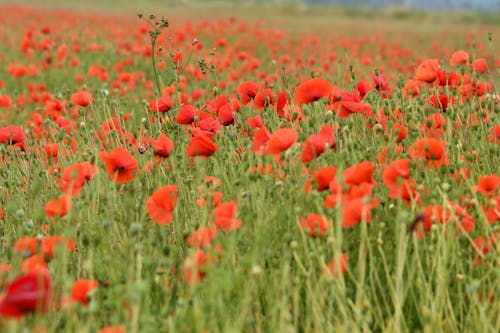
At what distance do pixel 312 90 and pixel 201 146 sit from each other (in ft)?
1.57

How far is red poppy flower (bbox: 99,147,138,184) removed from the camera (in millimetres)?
2209

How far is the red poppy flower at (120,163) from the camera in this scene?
2209 millimetres

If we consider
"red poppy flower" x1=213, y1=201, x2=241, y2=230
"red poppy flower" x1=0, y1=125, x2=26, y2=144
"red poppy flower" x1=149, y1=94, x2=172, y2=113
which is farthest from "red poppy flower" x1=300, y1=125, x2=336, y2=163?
"red poppy flower" x1=0, y1=125, x2=26, y2=144

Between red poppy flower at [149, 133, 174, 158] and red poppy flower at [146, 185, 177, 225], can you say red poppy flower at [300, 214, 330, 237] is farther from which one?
red poppy flower at [149, 133, 174, 158]

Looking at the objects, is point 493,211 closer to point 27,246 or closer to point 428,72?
point 428,72

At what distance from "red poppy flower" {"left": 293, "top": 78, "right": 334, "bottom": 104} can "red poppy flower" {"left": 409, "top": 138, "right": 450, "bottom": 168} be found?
1.33ft

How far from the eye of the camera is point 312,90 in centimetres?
247

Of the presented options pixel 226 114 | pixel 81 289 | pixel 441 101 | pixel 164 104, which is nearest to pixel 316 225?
pixel 81 289

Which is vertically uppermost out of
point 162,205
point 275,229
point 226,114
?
point 226,114

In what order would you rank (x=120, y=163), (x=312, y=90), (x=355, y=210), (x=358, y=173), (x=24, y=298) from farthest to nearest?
(x=312, y=90) < (x=120, y=163) < (x=358, y=173) < (x=355, y=210) < (x=24, y=298)

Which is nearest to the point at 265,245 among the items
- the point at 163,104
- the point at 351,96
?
the point at 351,96

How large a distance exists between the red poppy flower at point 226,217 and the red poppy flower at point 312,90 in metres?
0.72

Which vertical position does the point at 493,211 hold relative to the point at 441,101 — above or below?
below

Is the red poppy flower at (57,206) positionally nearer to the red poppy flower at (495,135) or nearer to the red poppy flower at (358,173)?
the red poppy flower at (358,173)
